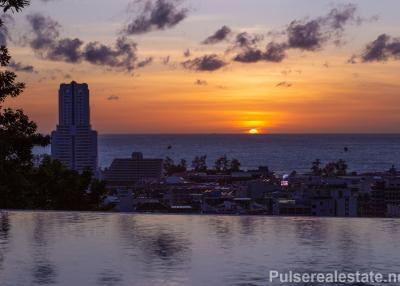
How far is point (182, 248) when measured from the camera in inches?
448

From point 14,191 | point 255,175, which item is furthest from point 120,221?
point 255,175

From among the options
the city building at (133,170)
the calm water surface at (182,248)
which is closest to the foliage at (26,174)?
the calm water surface at (182,248)

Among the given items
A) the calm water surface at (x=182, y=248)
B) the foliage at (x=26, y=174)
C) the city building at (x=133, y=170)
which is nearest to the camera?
the calm water surface at (x=182, y=248)

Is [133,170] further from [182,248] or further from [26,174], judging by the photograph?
[182,248]

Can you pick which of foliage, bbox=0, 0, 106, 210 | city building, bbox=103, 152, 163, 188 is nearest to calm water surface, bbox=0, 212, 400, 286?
foliage, bbox=0, 0, 106, 210

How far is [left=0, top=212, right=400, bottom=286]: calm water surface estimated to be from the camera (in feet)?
30.3

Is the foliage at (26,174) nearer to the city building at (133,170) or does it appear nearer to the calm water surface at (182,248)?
the calm water surface at (182,248)

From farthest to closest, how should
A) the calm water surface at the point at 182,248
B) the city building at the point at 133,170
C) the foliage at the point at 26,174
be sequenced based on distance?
the city building at the point at 133,170
the foliage at the point at 26,174
the calm water surface at the point at 182,248

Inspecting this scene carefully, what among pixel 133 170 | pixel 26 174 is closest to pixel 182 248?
pixel 26 174

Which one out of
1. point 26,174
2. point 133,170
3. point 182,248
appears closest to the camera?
point 182,248

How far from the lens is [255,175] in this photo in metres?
132

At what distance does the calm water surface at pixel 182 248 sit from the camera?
9.23 meters

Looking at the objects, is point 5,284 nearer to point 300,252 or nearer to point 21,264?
point 21,264

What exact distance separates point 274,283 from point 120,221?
7.01 meters
